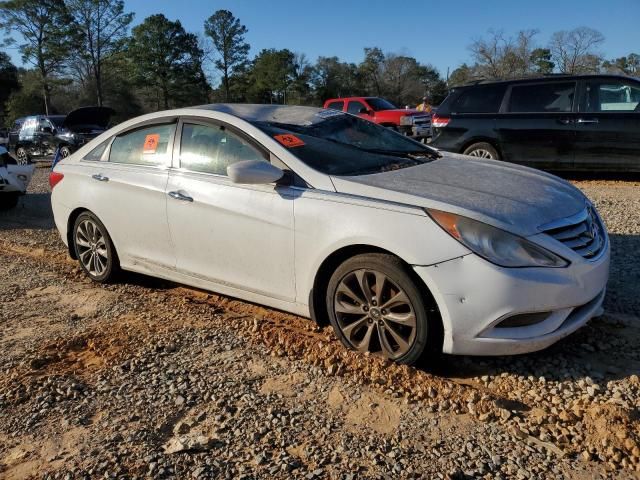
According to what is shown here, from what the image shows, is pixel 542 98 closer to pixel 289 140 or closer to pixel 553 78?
pixel 553 78

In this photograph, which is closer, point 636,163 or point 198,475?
point 198,475

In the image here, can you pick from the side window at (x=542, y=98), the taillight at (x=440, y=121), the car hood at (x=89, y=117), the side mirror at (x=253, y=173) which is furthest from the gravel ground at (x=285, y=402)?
the car hood at (x=89, y=117)

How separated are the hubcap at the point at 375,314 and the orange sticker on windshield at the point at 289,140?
1.05m

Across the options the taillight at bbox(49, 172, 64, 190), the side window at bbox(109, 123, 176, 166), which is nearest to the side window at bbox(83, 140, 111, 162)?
the side window at bbox(109, 123, 176, 166)

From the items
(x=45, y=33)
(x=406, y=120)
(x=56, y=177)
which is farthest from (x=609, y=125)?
(x=45, y=33)

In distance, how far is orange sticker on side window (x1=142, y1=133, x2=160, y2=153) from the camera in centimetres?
439

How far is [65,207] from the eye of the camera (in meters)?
5.07

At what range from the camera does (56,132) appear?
1741 cm

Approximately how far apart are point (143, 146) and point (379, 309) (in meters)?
2.61

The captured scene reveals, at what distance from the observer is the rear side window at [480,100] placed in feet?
30.1

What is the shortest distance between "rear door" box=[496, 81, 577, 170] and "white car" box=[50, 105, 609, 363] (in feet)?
17.0

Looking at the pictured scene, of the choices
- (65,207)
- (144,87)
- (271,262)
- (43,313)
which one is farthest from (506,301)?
(144,87)

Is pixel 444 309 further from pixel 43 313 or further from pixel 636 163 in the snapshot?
pixel 636 163

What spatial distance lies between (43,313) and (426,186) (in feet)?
10.6
